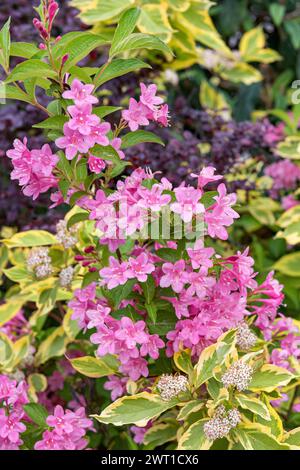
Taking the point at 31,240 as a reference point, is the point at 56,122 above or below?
above

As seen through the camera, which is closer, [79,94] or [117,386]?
[79,94]

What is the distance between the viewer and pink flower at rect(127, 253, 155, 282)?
3.31ft

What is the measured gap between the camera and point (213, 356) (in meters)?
1.02

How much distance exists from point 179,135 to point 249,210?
26 centimetres

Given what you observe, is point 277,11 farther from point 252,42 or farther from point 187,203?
point 187,203

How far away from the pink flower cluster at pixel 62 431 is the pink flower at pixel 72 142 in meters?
0.39

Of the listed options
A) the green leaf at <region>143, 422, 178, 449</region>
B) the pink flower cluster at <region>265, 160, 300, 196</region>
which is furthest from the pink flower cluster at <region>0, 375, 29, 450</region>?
the pink flower cluster at <region>265, 160, 300, 196</region>

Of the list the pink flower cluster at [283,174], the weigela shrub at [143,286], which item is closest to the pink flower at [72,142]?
the weigela shrub at [143,286]

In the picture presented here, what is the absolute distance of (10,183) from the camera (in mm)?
1913

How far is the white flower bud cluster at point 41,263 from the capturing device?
4.46 feet

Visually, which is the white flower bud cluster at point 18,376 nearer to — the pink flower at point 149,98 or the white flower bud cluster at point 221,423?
the white flower bud cluster at point 221,423

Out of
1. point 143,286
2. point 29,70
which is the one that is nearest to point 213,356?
point 143,286

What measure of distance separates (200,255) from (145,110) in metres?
0.22
